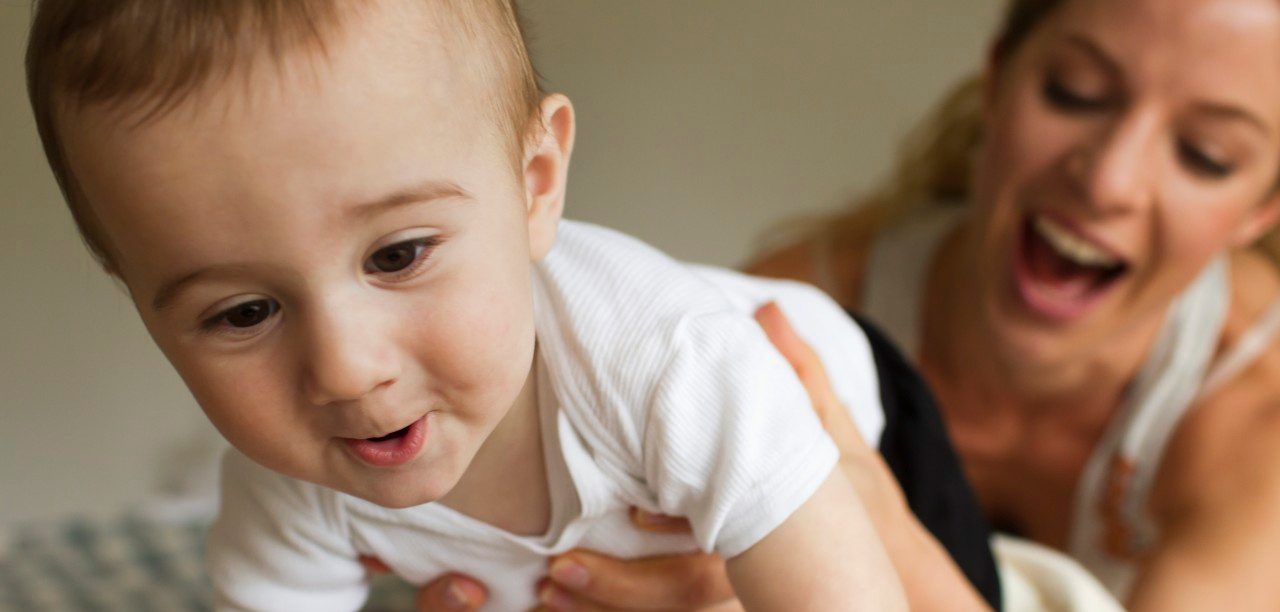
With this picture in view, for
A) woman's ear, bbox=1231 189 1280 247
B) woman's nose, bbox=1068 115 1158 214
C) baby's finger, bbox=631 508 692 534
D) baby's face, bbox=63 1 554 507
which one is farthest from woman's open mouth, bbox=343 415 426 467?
woman's ear, bbox=1231 189 1280 247

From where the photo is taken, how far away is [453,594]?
83 cm

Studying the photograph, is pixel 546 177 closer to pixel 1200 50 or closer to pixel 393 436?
pixel 393 436

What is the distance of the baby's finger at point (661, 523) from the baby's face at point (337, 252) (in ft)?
0.64

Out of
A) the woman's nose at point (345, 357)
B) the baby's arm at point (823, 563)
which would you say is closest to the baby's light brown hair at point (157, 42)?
the woman's nose at point (345, 357)

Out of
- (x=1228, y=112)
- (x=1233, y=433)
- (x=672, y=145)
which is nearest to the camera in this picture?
(x=1228, y=112)

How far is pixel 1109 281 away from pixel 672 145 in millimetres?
853

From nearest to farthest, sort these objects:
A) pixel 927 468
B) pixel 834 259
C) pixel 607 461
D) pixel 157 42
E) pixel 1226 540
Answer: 1. pixel 157 42
2. pixel 607 461
3. pixel 927 468
4. pixel 1226 540
5. pixel 834 259

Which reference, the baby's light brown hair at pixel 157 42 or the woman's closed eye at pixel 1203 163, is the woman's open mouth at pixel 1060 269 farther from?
the baby's light brown hair at pixel 157 42

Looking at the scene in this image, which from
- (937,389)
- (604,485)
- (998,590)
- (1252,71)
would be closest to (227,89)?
(604,485)

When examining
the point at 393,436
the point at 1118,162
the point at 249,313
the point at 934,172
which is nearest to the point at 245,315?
the point at 249,313

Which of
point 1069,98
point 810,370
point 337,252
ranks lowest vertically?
point 810,370

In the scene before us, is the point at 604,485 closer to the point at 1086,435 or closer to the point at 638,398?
the point at 638,398

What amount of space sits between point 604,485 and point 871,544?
167 mm

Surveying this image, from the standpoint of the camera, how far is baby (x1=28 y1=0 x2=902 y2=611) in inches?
20.0
